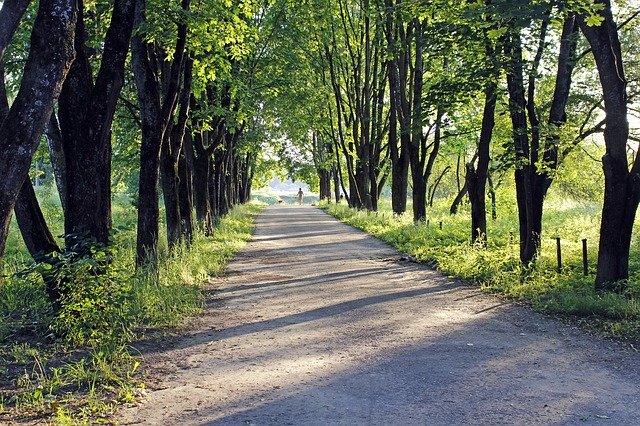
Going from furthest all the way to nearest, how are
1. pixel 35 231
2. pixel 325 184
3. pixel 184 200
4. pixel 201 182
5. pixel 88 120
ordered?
pixel 325 184
pixel 201 182
pixel 184 200
pixel 88 120
pixel 35 231

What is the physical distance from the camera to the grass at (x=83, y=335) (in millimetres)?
4559

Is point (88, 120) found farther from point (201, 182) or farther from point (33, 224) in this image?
point (201, 182)

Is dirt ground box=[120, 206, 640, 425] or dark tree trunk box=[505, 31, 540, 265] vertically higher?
dark tree trunk box=[505, 31, 540, 265]

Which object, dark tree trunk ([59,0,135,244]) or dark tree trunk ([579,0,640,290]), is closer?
dark tree trunk ([59,0,135,244])

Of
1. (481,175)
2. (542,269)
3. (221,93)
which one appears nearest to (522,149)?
(542,269)

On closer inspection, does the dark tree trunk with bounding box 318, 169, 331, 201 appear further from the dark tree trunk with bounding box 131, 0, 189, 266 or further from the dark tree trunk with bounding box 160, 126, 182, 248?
the dark tree trunk with bounding box 131, 0, 189, 266

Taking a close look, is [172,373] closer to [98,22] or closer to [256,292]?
[256,292]

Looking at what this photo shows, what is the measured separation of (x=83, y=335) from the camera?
244 inches

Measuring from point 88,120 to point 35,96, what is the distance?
2329 mm

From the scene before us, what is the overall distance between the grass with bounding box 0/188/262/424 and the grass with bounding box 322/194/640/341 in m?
5.20

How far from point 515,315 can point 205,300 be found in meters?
4.80

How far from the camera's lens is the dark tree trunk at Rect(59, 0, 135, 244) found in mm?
6789

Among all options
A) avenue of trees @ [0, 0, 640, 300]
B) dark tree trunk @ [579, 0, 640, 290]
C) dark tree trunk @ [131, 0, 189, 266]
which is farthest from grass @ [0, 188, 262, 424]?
dark tree trunk @ [579, 0, 640, 290]

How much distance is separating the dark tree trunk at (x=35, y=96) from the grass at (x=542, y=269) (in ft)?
21.6
